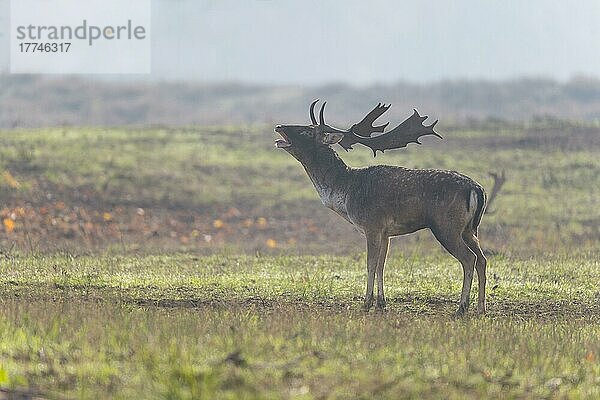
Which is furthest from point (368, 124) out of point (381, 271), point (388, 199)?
point (381, 271)

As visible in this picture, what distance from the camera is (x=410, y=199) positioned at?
13.8 m

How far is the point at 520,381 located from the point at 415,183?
185 inches

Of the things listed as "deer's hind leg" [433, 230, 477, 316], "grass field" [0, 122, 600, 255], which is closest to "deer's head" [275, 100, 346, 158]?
"deer's hind leg" [433, 230, 477, 316]

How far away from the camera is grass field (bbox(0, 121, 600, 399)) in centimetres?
927

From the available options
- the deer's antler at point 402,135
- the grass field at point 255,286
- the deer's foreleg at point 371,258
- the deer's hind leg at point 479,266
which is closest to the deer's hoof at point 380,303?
the deer's foreleg at point 371,258

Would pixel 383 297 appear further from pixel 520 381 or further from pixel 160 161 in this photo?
pixel 160 161

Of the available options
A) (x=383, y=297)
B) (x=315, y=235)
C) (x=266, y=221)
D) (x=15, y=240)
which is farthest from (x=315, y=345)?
(x=266, y=221)

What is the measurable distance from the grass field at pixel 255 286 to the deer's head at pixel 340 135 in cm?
202

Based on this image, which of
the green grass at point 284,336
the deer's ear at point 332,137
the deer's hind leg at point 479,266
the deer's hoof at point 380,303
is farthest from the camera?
the deer's ear at point 332,137

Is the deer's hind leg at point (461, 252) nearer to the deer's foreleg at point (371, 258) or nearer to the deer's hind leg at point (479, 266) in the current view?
the deer's hind leg at point (479, 266)

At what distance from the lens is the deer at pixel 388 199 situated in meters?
13.6

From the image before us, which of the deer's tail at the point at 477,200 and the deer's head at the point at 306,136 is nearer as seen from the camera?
the deer's tail at the point at 477,200

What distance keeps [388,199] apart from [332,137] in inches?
53.5

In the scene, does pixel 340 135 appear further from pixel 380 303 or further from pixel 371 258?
pixel 380 303
